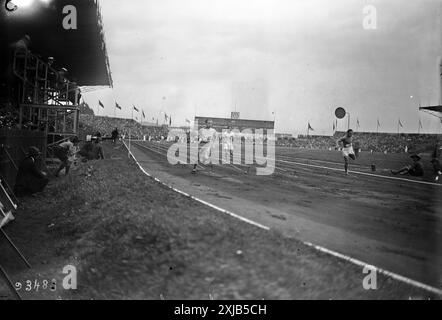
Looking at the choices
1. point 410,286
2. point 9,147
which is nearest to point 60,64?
point 9,147

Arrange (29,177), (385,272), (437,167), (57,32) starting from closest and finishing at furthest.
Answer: (385,272), (29,177), (437,167), (57,32)

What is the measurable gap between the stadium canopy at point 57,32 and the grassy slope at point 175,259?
10.7m

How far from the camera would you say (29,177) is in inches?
377

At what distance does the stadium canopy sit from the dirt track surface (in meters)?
9.02

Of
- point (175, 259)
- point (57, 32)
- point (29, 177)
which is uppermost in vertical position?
point (57, 32)

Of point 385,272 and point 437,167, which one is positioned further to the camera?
point 437,167

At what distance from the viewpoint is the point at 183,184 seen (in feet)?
35.1

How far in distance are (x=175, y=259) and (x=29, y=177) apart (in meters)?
7.51

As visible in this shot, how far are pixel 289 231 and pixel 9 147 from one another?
835cm

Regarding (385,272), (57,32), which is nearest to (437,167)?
(385,272)

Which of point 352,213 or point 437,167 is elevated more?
point 437,167

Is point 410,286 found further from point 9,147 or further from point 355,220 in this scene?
point 9,147

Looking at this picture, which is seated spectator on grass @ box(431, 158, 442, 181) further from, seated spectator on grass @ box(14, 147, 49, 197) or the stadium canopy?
the stadium canopy

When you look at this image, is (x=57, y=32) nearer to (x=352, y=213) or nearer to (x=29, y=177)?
(x=29, y=177)
